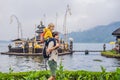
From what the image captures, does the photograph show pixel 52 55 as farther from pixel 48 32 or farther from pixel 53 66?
pixel 48 32

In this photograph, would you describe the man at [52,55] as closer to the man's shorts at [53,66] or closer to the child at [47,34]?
the man's shorts at [53,66]

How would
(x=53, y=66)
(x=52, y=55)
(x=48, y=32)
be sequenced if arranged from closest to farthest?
(x=53, y=66) → (x=52, y=55) → (x=48, y=32)

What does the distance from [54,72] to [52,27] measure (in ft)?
5.16

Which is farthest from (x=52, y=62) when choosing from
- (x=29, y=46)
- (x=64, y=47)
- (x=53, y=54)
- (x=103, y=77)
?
(x=64, y=47)

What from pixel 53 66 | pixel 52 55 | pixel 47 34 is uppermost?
pixel 47 34

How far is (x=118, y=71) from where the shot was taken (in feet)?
25.5

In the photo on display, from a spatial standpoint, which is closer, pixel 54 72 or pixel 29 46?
pixel 54 72

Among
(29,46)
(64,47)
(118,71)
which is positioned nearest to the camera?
(118,71)

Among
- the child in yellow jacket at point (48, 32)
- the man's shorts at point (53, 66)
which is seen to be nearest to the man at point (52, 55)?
the man's shorts at point (53, 66)

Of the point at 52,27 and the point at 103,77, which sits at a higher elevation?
the point at 52,27

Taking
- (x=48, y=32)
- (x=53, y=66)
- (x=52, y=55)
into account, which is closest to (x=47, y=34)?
(x=48, y=32)

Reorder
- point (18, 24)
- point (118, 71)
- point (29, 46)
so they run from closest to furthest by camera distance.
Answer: point (118, 71)
point (29, 46)
point (18, 24)

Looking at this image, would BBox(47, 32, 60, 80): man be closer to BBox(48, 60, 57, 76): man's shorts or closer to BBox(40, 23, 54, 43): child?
BBox(48, 60, 57, 76): man's shorts

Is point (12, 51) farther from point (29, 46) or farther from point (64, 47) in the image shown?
point (64, 47)
